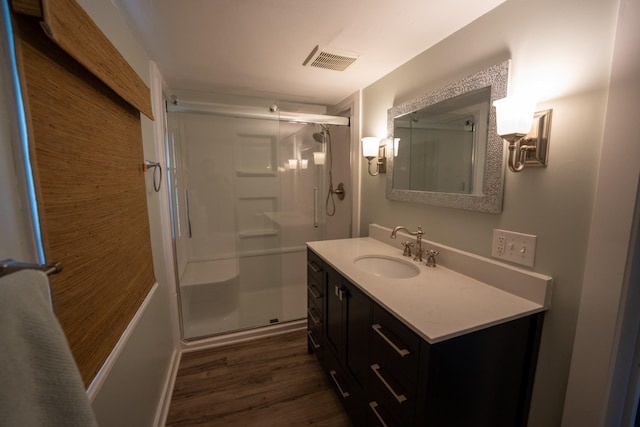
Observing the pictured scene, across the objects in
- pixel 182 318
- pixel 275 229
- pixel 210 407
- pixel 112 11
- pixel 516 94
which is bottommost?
pixel 210 407

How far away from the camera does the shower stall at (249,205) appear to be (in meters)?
2.42

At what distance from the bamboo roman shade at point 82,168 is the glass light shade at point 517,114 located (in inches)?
55.4

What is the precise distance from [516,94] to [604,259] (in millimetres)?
719

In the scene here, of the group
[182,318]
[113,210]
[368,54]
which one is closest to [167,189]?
[113,210]

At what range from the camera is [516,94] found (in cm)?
112

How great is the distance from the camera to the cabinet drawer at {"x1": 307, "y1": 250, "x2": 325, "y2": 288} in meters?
1.75

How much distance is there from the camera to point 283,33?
4.62 feet

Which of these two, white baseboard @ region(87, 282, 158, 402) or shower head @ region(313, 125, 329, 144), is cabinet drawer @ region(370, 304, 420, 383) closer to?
white baseboard @ region(87, 282, 158, 402)

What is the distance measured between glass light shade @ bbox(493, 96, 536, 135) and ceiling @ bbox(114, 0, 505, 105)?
53 cm

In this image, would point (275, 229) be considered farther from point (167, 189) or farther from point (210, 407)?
point (210, 407)

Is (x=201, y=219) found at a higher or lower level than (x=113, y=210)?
lower

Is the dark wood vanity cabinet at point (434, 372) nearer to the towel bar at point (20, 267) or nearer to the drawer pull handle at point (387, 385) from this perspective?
the drawer pull handle at point (387, 385)

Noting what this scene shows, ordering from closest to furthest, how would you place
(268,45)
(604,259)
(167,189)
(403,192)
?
(604,259), (268,45), (403,192), (167,189)

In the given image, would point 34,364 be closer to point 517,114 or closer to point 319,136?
point 517,114
